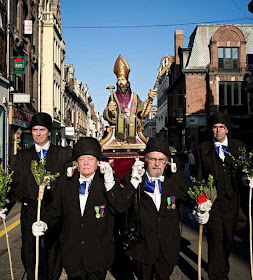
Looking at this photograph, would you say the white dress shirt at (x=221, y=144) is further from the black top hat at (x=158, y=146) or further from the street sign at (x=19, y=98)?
the street sign at (x=19, y=98)

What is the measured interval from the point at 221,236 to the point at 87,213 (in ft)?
6.15

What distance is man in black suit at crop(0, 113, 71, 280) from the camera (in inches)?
151

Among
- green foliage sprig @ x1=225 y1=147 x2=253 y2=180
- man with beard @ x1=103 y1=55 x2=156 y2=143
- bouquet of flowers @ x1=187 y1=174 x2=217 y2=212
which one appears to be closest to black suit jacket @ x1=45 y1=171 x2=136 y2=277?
bouquet of flowers @ x1=187 y1=174 x2=217 y2=212

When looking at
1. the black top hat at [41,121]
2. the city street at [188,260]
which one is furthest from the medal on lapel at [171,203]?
the black top hat at [41,121]

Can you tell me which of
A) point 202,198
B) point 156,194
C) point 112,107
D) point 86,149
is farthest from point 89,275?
point 112,107

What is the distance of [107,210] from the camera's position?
3.23m

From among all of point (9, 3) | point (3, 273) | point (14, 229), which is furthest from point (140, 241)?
point (9, 3)

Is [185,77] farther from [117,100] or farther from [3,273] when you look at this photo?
[3,273]

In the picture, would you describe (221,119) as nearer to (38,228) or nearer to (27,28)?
(38,228)

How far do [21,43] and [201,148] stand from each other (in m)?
16.6

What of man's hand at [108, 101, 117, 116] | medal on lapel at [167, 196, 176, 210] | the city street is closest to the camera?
medal on lapel at [167, 196, 176, 210]

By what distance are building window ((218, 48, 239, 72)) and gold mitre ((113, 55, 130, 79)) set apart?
74.7 ft

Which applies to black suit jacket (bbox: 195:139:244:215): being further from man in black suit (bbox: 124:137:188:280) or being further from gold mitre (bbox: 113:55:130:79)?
gold mitre (bbox: 113:55:130:79)

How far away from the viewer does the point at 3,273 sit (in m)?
4.56
